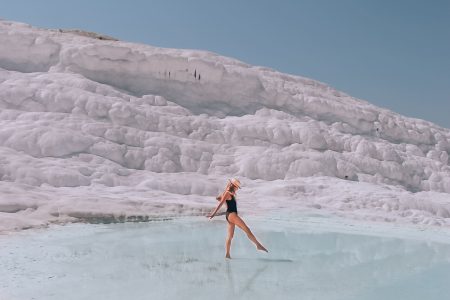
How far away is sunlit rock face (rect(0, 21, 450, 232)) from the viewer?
1587cm

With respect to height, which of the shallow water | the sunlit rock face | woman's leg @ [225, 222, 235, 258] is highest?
Result: the sunlit rock face

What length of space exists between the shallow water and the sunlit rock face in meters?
3.72

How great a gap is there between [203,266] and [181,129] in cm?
1372

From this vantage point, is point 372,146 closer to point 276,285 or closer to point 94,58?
point 94,58

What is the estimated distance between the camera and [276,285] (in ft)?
18.7

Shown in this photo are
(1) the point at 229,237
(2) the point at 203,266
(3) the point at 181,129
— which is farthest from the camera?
(3) the point at 181,129

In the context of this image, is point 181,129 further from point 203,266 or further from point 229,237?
point 203,266

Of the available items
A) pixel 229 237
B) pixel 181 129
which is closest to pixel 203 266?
pixel 229 237

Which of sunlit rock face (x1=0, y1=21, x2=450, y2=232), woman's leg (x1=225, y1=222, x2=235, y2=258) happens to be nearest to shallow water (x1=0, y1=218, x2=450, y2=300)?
woman's leg (x1=225, y1=222, x2=235, y2=258)

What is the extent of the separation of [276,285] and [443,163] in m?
22.0

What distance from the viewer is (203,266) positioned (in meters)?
6.61

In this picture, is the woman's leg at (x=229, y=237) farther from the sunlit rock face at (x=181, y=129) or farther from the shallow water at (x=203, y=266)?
the sunlit rock face at (x=181, y=129)

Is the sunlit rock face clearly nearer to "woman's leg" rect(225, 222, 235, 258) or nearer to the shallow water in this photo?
the shallow water

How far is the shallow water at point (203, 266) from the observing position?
523 cm
